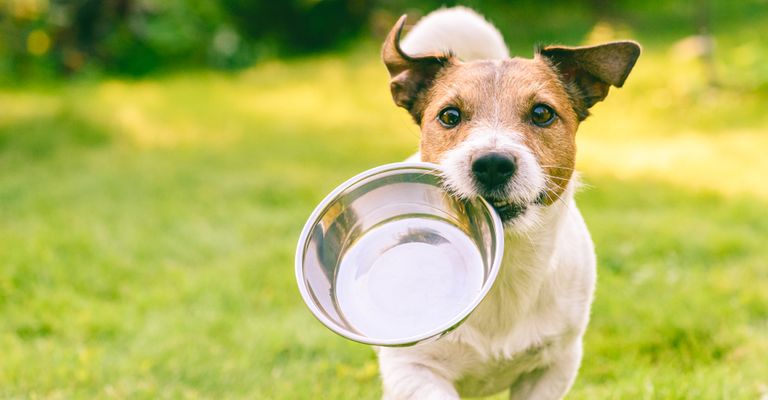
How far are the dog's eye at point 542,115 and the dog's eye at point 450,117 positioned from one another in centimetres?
30

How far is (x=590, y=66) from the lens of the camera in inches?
141

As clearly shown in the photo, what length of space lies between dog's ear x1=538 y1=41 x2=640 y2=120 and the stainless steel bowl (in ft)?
2.70

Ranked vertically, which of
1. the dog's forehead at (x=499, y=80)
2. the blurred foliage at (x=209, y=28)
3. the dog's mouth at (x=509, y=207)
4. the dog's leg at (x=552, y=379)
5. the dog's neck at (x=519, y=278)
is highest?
the dog's forehead at (x=499, y=80)

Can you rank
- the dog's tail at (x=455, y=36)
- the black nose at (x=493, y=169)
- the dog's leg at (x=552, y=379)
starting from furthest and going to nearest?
the dog's tail at (x=455, y=36) → the dog's leg at (x=552, y=379) → the black nose at (x=493, y=169)

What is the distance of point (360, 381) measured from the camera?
4418 millimetres

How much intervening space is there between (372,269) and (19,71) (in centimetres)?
1022

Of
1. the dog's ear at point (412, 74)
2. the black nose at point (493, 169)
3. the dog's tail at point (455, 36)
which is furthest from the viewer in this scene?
the dog's tail at point (455, 36)

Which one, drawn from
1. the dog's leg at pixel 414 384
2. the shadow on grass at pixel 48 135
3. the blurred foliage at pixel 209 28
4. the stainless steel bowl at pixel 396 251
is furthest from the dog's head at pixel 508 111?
the blurred foliage at pixel 209 28

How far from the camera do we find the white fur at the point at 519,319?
313cm

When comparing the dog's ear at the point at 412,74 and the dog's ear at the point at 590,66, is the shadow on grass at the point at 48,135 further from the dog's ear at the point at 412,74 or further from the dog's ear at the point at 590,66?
the dog's ear at the point at 590,66

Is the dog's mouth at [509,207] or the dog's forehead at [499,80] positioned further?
the dog's forehead at [499,80]

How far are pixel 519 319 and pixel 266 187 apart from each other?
4.73m

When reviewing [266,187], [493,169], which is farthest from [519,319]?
[266,187]

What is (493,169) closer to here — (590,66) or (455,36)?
(590,66)
